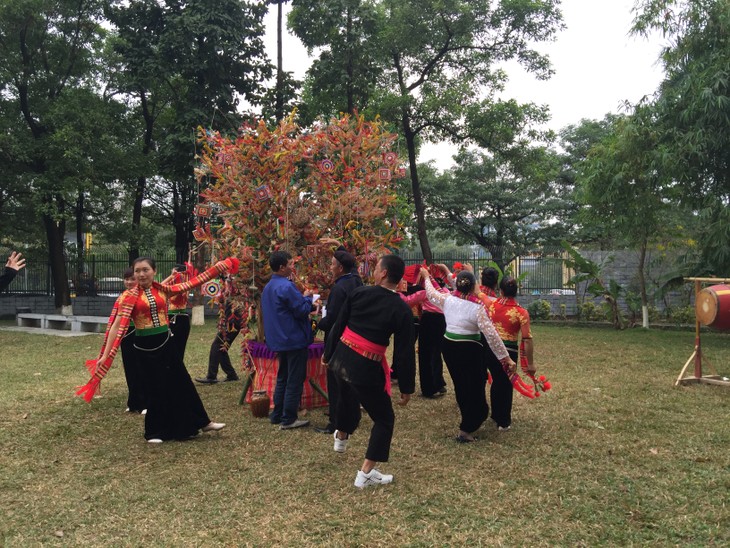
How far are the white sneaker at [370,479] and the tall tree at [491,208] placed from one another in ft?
69.4

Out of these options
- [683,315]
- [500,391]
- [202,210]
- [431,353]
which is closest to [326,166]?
[202,210]

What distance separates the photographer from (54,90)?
711 inches

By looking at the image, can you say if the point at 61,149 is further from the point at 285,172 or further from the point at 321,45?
the point at 285,172

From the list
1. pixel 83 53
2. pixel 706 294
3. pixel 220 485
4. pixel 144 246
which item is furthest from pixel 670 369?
pixel 83 53

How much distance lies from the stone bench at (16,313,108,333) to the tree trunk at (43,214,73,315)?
1695 mm

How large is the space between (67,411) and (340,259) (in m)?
3.63

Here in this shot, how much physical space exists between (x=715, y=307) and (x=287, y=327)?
516 centimetres

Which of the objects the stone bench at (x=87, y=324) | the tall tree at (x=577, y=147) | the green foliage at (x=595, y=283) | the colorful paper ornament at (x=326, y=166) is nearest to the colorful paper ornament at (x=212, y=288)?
the colorful paper ornament at (x=326, y=166)

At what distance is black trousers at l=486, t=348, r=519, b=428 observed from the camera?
5.53 m

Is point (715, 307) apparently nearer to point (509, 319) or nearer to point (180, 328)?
point (509, 319)

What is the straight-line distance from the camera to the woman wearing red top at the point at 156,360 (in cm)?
512

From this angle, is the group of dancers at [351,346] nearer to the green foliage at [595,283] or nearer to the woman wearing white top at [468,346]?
the woman wearing white top at [468,346]

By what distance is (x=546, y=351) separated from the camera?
36.1 feet

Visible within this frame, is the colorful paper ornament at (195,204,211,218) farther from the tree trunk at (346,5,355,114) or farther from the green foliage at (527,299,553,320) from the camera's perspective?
the green foliage at (527,299,553,320)
